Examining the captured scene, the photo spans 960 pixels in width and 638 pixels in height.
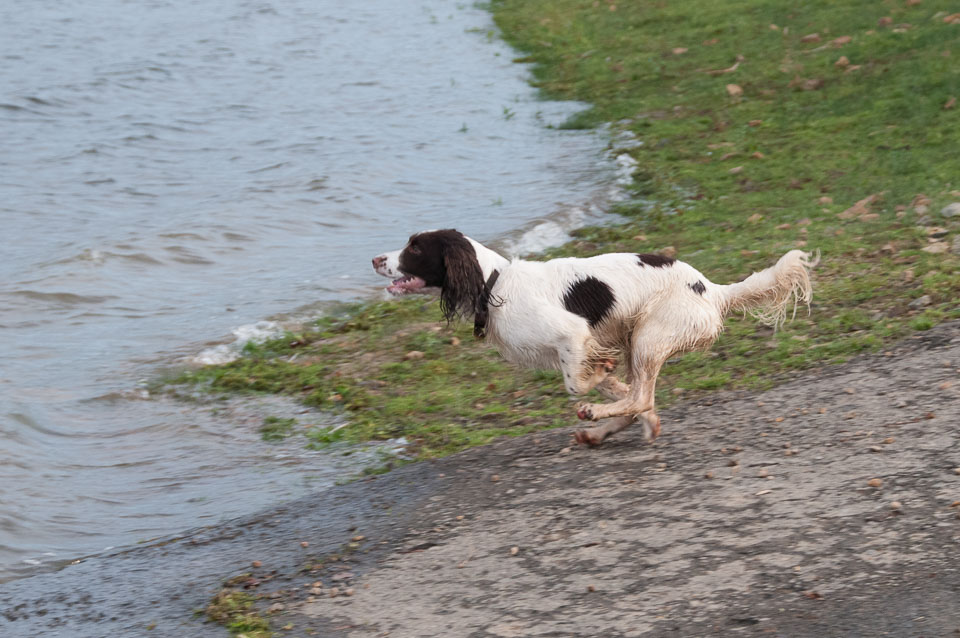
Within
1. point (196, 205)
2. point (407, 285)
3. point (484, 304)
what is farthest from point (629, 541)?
point (196, 205)

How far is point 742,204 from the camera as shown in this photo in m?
10.7

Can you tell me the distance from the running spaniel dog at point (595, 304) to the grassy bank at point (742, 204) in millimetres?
876

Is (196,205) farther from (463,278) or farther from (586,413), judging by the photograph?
(586,413)

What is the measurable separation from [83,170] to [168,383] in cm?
775

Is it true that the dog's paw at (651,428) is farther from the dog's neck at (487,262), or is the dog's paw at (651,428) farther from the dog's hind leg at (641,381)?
the dog's neck at (487,262)

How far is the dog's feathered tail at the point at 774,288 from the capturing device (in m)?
5.85

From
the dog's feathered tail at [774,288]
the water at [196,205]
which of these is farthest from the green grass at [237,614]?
the dog's feathered tail at [774,288]

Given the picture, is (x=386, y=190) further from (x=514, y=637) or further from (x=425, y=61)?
(x=514, y=637)

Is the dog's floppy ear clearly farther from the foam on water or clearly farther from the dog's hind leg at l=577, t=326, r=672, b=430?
the foam on water

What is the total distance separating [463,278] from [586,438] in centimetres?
113

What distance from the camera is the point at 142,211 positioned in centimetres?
1326

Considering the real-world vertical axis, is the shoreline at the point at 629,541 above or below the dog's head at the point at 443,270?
below

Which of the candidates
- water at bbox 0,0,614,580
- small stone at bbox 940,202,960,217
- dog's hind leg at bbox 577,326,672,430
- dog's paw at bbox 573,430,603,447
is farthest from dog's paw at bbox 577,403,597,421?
small stone at bbox 940,202,960,217

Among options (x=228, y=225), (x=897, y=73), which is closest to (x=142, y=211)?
(x=228, y=225)
